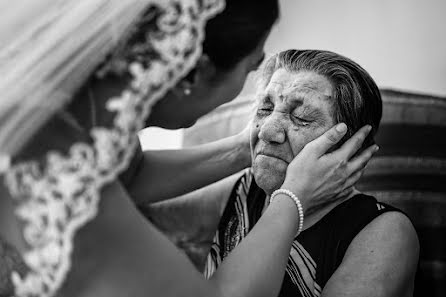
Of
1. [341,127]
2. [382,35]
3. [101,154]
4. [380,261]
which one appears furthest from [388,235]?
[382,35]

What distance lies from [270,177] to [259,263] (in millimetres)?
597

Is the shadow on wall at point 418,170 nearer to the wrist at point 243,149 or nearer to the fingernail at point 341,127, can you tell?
the wrist at point 243,149

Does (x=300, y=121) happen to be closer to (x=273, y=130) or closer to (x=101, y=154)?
(x=273, y=130)

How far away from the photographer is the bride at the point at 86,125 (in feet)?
3.43

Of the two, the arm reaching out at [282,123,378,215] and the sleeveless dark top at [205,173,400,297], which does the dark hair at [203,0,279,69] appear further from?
the sleeveless dark top at [205,173,400,297]

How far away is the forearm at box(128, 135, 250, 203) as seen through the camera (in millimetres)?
2072

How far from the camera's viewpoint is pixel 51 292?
111 cm

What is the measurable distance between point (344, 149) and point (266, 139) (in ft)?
0.72

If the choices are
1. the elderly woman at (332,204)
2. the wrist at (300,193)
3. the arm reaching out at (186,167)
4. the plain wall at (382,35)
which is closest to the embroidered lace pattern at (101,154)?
the wrist at (300,193)

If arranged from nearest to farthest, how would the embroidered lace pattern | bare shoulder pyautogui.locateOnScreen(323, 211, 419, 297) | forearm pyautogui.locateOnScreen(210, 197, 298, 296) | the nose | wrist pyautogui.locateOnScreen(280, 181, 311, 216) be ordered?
the embroidered lace pattern < forearm pyautogui.locateOnScreen(210, 197, 298, 296) < wrist pyautogui.locateOnScreen(280, 181, 311, 216) < bare shoulder pyautogui.locateOnScreen(323, 211, 419, 297) < the nose

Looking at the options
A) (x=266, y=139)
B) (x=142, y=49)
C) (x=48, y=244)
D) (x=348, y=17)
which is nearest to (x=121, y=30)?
(x=142, y=49)

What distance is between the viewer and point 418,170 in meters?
2.43

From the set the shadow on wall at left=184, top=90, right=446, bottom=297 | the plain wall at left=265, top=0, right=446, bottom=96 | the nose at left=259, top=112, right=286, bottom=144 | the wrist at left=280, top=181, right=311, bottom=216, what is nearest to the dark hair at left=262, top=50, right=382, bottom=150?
the nose at left=259, top=112, right=286, bottom=144

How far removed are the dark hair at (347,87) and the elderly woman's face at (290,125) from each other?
0.02m
